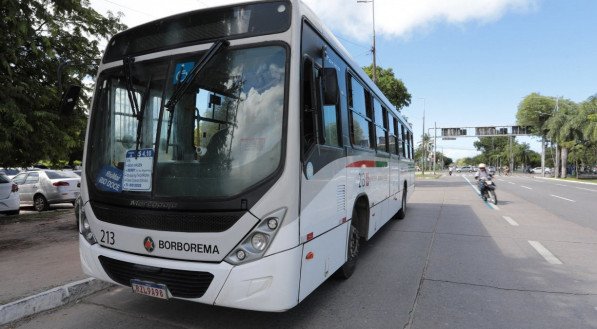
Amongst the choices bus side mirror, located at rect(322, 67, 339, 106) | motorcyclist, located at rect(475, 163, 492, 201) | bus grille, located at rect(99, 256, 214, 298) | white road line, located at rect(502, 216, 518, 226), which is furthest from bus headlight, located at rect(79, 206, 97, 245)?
motorcyclist, located at rect(475, 163, 492, 201)

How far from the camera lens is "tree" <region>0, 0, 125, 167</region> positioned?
666 centimetres

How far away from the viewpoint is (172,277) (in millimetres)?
3408

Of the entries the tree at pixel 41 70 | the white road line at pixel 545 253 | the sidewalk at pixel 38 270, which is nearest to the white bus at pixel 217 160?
the sidewalk at pixel 38 270

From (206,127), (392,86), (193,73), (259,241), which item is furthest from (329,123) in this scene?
(392,86)

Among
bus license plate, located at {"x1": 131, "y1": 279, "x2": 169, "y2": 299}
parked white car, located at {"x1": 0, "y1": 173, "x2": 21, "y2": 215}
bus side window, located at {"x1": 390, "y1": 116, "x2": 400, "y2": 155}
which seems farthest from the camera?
parked white car, located at {"x1": 0, "y1": 173, "x2": 21, "y2": 215}

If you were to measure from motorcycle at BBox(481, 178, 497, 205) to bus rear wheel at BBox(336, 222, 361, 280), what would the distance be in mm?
11828

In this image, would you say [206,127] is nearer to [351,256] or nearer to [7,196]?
[351,256]

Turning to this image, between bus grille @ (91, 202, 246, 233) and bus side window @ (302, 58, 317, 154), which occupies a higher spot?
bus side window @ (302, 58, 317, 154)

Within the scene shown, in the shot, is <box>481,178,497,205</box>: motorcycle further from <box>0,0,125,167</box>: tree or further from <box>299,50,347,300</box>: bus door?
<box>0,0,125,167</box>: tree

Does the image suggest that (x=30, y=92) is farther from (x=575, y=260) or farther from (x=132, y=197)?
(x=575, y=260)

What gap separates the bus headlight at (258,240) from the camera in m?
3.21

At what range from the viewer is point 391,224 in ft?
33.6

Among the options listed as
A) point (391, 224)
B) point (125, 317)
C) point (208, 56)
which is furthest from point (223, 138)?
point (391, 224)

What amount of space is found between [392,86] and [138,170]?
26.7 metres
